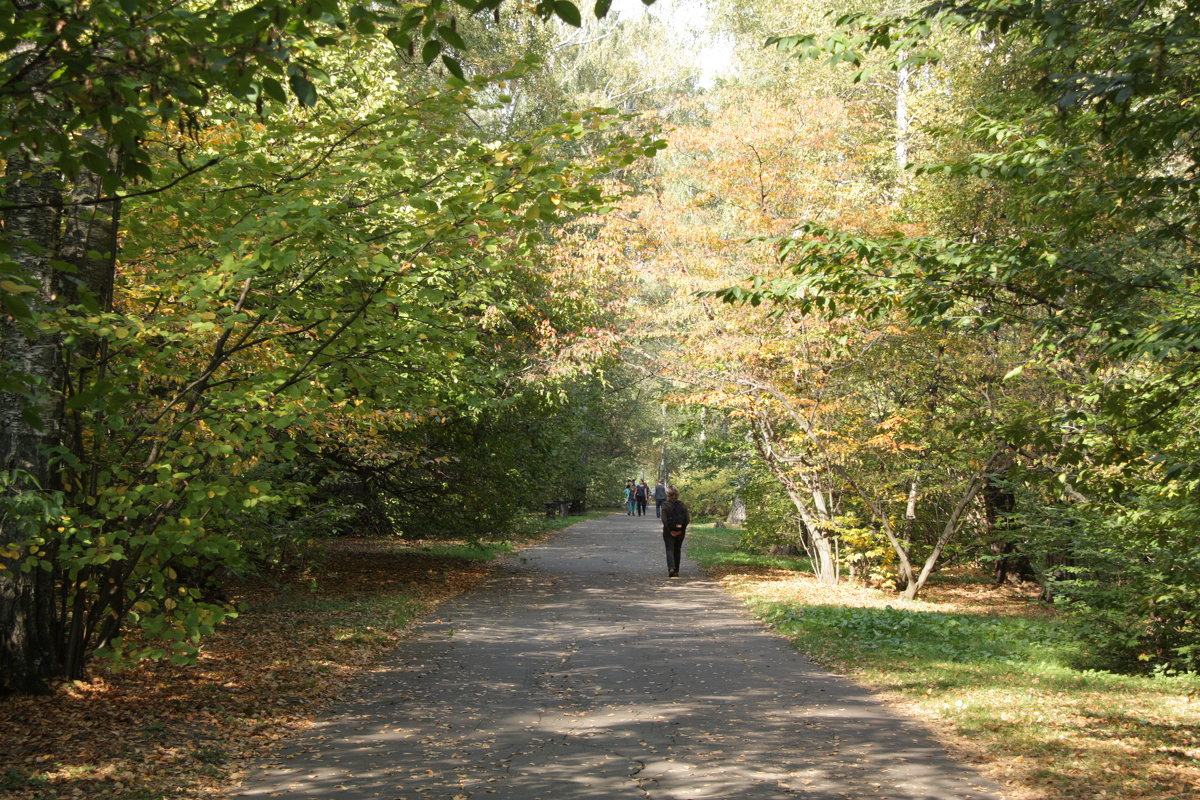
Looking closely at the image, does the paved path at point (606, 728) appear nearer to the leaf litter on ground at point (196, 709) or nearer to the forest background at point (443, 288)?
the leaf litter on ground at point (196, 709)

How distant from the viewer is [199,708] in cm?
734

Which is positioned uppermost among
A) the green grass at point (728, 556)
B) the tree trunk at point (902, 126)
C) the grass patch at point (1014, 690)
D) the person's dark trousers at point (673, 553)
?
the tree trunk at point (902, 126)

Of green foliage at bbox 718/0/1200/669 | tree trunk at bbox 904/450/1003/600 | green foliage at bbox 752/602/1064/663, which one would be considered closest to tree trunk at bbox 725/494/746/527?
tree trunk at bbox 904/450/1003/600

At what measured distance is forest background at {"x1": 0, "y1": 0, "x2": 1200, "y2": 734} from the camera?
4.77m

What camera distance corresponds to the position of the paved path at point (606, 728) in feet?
18.7

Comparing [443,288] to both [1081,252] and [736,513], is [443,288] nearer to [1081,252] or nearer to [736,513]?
[1081,252]

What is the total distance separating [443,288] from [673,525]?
10.2 meters

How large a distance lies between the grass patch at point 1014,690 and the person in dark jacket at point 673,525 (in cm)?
279

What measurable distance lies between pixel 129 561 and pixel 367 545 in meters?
17.5

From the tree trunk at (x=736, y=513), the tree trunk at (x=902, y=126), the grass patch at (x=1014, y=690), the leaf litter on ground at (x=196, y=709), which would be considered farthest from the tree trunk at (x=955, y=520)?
the tree trunk at (x=736, y=513)

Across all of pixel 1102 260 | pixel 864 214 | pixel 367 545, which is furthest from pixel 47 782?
pixel 367 545

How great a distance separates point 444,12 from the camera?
4043 millimetres

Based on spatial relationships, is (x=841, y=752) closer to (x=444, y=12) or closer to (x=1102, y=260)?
(x=1102, y=260)

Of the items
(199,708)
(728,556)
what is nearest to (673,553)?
(728,556)
